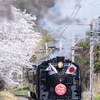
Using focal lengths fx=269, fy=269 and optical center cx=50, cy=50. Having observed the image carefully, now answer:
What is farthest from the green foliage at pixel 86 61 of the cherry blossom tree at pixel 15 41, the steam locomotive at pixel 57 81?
the steam locomotive at pixel 57 81

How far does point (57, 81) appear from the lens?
13961mm

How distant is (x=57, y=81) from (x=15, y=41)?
438 inches

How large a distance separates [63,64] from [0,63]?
27.8 ft

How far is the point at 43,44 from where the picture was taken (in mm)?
40156

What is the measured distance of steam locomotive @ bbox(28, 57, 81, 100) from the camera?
14.0 metres

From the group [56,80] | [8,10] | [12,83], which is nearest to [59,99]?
[56,80]

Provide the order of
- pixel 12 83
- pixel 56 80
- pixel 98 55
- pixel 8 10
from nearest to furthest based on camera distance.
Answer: pixel 8 10 → pixel 56 80 → pixel 12 83 → pixel 98 55

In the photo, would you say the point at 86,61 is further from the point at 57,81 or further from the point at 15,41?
the point at 57,81

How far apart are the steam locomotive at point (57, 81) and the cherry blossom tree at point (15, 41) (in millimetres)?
7690

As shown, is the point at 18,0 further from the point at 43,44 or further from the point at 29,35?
the point at 43,44

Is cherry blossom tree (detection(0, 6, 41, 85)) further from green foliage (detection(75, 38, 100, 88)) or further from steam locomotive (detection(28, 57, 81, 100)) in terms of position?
steam locomotive (detection(28, 57, 81, 100))

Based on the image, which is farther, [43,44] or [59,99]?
[43,44]

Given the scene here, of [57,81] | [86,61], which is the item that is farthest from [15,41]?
[57,81]

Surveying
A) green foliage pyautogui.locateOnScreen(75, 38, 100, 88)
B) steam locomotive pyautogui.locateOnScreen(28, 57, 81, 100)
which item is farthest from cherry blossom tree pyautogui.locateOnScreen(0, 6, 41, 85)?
steam locomotive pyautogui.locateOnScreen(28, 57, 81, 100)
